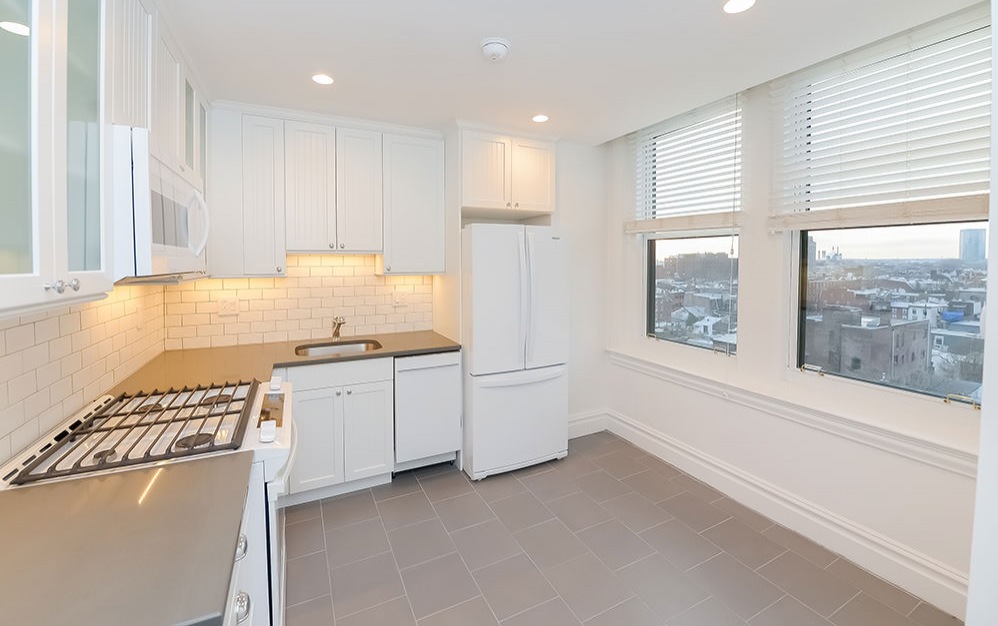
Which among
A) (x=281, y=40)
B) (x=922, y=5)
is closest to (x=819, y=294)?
(x=922, y=5)

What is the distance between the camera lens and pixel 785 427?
252cm

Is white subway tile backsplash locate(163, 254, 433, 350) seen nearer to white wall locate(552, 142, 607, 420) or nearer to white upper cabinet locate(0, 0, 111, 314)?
white wall locate(552, 142, 607, 420)

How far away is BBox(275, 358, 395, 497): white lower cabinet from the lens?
2.67 metres

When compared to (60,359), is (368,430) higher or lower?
lower

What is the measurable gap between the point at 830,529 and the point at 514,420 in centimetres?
186

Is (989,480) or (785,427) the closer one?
(989,480)

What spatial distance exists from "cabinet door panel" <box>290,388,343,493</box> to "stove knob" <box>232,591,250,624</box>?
1665 millimetres

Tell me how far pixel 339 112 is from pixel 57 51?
2.08 metres

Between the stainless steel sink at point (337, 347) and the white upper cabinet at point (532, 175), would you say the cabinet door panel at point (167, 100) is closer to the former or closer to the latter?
the stainless steel sink at point (337, 347)

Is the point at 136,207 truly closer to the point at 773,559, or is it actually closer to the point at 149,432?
the point at 149,432

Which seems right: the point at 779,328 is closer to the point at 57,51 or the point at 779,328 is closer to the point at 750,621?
the point at 750,621

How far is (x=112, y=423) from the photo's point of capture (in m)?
1.59

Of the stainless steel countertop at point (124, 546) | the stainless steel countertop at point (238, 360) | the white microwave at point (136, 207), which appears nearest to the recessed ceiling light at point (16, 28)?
the white microwave at point (136, 207)

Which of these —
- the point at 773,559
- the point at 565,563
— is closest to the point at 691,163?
the point at 773,559
